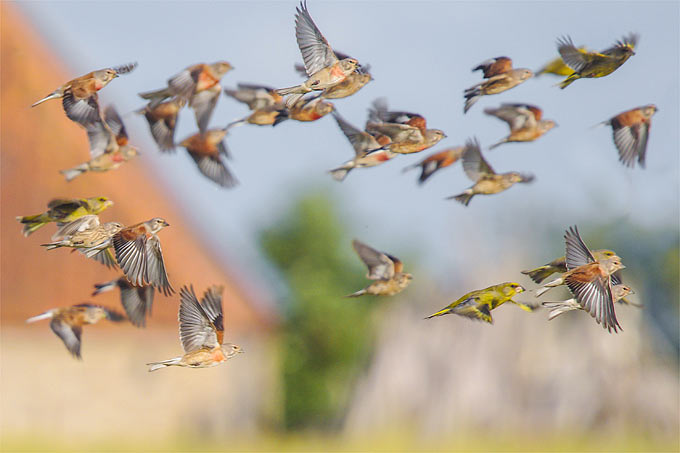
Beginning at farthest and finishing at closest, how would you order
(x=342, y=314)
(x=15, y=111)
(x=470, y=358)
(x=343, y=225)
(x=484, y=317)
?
(x=343, y=225), (x=342, y=314), (x=470, y=358), (x=15, y=111), (x=484, y=317)

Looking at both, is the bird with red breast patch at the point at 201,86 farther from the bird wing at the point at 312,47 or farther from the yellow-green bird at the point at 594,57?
the yellow-green bird at the point at 594,57

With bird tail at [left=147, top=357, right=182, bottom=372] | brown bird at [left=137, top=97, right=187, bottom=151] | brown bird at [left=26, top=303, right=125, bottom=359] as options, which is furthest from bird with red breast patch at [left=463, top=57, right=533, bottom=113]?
brown bird at [left=26, top=303, right=125, bottom=359]

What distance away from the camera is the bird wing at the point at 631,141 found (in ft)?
28.3

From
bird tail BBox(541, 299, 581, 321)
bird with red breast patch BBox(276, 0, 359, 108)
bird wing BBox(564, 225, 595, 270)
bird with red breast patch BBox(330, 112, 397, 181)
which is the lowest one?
bird tail BBox(541, 299, 581, 321)

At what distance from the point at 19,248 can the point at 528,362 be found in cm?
1737

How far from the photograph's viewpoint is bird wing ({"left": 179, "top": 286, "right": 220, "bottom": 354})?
28.1ft

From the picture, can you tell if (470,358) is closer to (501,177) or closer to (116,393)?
(116,393)

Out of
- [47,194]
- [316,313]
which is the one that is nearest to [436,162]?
[47,194]

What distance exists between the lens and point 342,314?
43969 mm

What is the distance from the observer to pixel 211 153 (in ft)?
32.5

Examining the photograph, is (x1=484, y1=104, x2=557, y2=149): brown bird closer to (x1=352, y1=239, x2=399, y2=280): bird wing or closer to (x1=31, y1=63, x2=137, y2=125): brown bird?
(x1=352, y1=239, x2=399, y2=280): bird wing

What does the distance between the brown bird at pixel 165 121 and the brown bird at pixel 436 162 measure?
233 cm

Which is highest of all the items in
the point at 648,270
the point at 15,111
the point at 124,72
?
the point at 124,72

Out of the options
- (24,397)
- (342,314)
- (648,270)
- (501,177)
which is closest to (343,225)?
(342,314)
